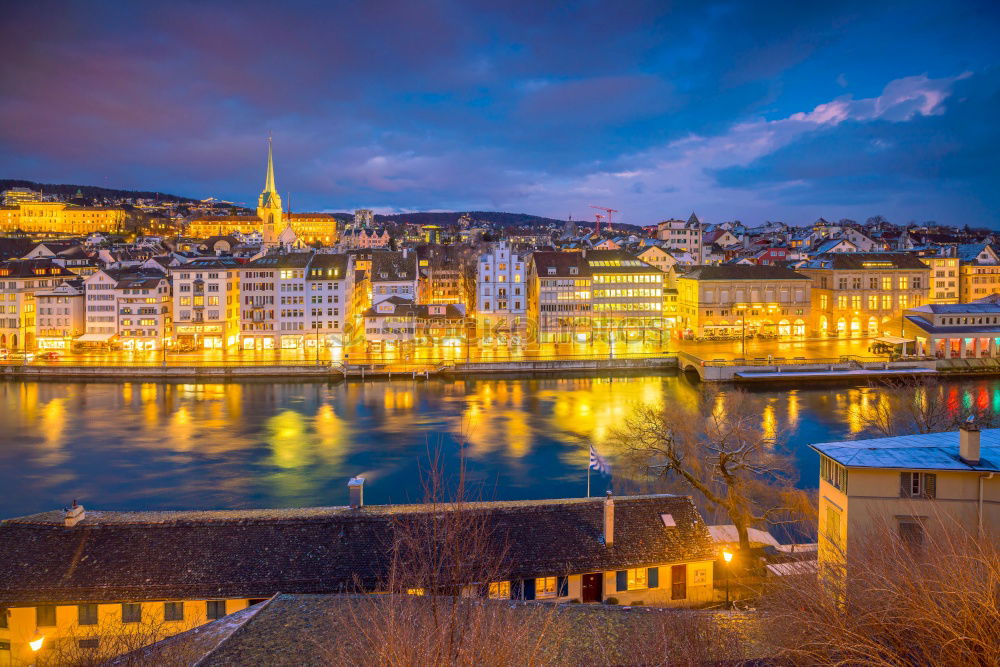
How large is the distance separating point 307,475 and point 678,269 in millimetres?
44683

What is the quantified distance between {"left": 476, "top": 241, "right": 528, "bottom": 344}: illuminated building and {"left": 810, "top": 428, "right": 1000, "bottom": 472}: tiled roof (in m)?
40.5

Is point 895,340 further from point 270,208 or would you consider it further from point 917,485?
point 270,208

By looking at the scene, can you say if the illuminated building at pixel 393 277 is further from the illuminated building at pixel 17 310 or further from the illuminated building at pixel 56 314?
the illuminated building at pixel 17 310

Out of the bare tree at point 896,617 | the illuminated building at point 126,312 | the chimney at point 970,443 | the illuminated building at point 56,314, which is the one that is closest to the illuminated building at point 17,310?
the illuminated building at point 56,314

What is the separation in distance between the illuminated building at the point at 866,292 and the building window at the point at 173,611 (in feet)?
169

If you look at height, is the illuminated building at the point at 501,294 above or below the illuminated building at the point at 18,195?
below

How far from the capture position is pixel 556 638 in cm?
802

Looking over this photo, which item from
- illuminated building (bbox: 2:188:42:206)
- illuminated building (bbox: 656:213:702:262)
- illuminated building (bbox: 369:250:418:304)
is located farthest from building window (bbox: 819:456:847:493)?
illuminated building (bbox: 2:188:42:206)

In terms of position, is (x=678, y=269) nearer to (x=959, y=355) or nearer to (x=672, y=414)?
(x=959, y=355)

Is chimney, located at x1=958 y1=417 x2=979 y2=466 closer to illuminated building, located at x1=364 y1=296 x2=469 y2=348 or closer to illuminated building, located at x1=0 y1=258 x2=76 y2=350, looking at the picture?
illuminated building, located at x1=364 y1=296 x2=469 y2=348

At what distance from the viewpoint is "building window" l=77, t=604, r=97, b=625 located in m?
10.2

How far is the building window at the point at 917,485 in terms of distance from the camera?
34.9 feet

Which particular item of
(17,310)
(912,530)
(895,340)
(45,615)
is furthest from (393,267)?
(912,530)

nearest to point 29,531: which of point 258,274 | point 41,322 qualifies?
point 258,274
